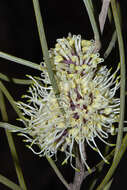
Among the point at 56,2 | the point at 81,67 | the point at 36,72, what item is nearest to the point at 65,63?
the point at 81,67

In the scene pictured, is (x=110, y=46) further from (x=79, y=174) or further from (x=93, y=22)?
→ (x=79, y=174)

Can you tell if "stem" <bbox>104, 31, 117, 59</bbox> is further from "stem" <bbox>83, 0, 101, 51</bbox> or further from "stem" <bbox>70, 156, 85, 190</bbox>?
"stem" <bbox>70, 156, 85, 190</bbox>

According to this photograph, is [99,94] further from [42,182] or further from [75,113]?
[42,182]

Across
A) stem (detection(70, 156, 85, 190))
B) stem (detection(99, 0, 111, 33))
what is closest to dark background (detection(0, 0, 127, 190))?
stem (detection(70, 156, 85, 190))

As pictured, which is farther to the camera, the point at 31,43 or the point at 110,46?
the point at 31,43

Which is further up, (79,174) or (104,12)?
(104,12)

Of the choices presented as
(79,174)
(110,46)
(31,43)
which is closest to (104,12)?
(110,46)

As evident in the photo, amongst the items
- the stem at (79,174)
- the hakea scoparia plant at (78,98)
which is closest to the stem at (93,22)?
the hakea scoparia plant at (78,98)

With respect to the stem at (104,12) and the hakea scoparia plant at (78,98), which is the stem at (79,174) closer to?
the hakea scoparia plant at (78,98)

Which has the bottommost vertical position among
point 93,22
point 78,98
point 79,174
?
point 79,174
